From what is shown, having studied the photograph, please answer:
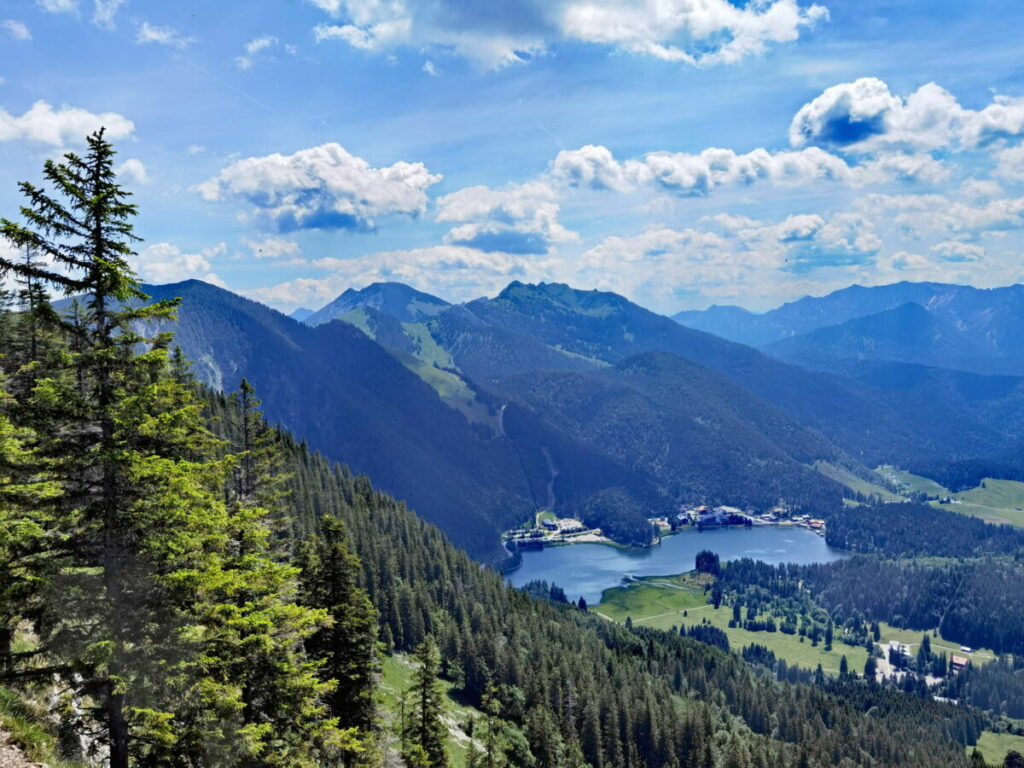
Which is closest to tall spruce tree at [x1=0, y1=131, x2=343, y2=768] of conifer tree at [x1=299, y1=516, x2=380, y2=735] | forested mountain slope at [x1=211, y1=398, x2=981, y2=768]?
conifer tree at [x1=299, y1=516, x2=380, y2=735]

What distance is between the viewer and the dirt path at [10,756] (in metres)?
17.3

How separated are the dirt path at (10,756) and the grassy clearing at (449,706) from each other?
3571 centimetres

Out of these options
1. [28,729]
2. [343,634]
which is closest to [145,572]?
[28,729]

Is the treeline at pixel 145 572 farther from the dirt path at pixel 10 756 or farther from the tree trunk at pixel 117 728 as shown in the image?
the dirt path at pixel 10 756

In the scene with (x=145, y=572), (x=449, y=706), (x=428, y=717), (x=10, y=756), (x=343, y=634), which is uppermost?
(x=145, y=572)

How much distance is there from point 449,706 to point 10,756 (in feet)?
251

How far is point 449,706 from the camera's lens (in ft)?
285

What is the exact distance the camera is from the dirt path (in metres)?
17.3

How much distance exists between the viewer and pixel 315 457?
15012 cm

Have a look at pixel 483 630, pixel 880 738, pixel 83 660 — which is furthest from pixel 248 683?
pixel 880 738

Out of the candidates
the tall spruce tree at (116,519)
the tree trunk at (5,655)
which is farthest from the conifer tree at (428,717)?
the tree trunk at (5,655)

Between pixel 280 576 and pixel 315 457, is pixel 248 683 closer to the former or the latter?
pixel 280 576

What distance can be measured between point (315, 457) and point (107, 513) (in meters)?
136

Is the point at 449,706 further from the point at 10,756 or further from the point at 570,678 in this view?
the point at 10,756
